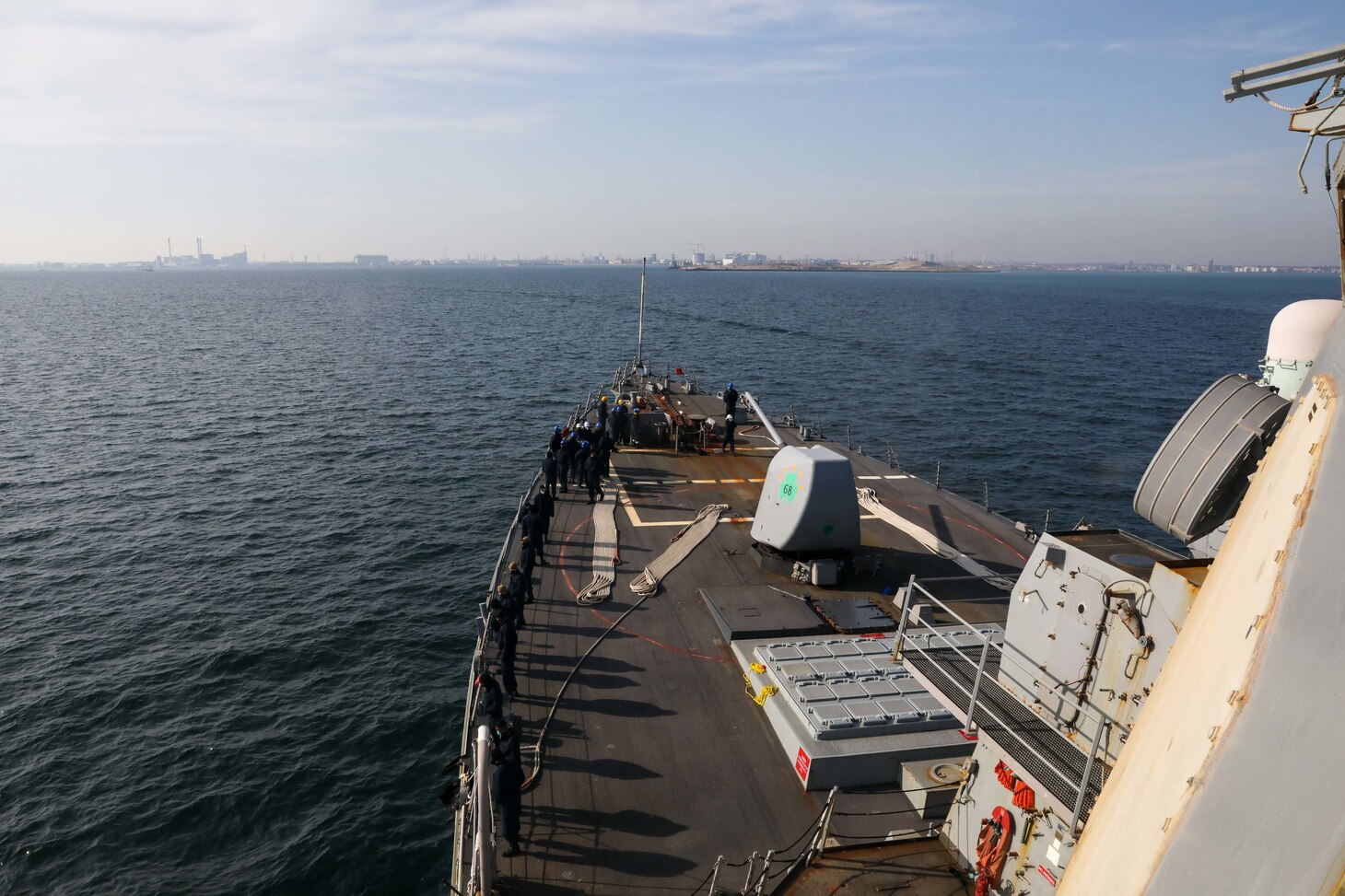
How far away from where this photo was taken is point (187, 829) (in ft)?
49.5

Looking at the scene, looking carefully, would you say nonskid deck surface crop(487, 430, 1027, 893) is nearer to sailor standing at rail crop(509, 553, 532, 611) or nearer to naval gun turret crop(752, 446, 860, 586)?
sailor standing at rail crop(509, 553, 532, 611)

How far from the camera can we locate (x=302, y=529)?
3031cm

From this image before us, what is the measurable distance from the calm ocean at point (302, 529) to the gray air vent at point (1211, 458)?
13421mm

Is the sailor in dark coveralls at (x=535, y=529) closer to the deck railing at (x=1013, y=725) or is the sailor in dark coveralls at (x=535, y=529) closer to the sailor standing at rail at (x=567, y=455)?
the sailor standing at rail at (x=567, y=455)

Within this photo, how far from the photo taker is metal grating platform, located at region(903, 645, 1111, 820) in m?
7.61

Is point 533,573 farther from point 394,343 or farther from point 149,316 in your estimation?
point 149,316

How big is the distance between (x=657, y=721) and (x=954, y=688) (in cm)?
450

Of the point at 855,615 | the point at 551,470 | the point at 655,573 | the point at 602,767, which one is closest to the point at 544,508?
the point at 655,573

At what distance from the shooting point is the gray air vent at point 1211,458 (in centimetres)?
650

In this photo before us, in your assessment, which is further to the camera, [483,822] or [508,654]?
[508,654]

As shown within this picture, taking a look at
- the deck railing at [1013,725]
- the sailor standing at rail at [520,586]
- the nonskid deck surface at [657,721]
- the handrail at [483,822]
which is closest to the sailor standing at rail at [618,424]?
the nonskid deck surface at [657,721]

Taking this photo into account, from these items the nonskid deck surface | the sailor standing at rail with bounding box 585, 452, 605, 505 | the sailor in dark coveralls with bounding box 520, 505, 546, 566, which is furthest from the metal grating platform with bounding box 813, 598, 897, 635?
the sailor standing at rail with bounding box 585, 452, 605, 505

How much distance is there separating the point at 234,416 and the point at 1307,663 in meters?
54.8

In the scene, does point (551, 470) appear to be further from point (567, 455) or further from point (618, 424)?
point (618, 424)
